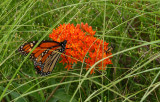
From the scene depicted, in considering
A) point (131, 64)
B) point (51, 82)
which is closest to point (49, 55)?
point (51, 82)

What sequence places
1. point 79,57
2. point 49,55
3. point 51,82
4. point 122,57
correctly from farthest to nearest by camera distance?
point 122,57, point 49,55, point 51,82, point 79,57

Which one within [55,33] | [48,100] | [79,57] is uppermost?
[55,33]

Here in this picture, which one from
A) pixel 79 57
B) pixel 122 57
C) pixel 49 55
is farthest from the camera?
pixel 122 57

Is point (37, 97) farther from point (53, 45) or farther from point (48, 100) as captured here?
point (53, 45)

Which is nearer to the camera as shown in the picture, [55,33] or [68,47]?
[68,47]

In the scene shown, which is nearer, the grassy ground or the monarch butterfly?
the grassy ground

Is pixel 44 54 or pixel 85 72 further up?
pixel 44 54

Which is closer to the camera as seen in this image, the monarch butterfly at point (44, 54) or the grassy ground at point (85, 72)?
the grassy ground at point (85, 72)

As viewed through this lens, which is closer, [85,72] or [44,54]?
[44,54]
